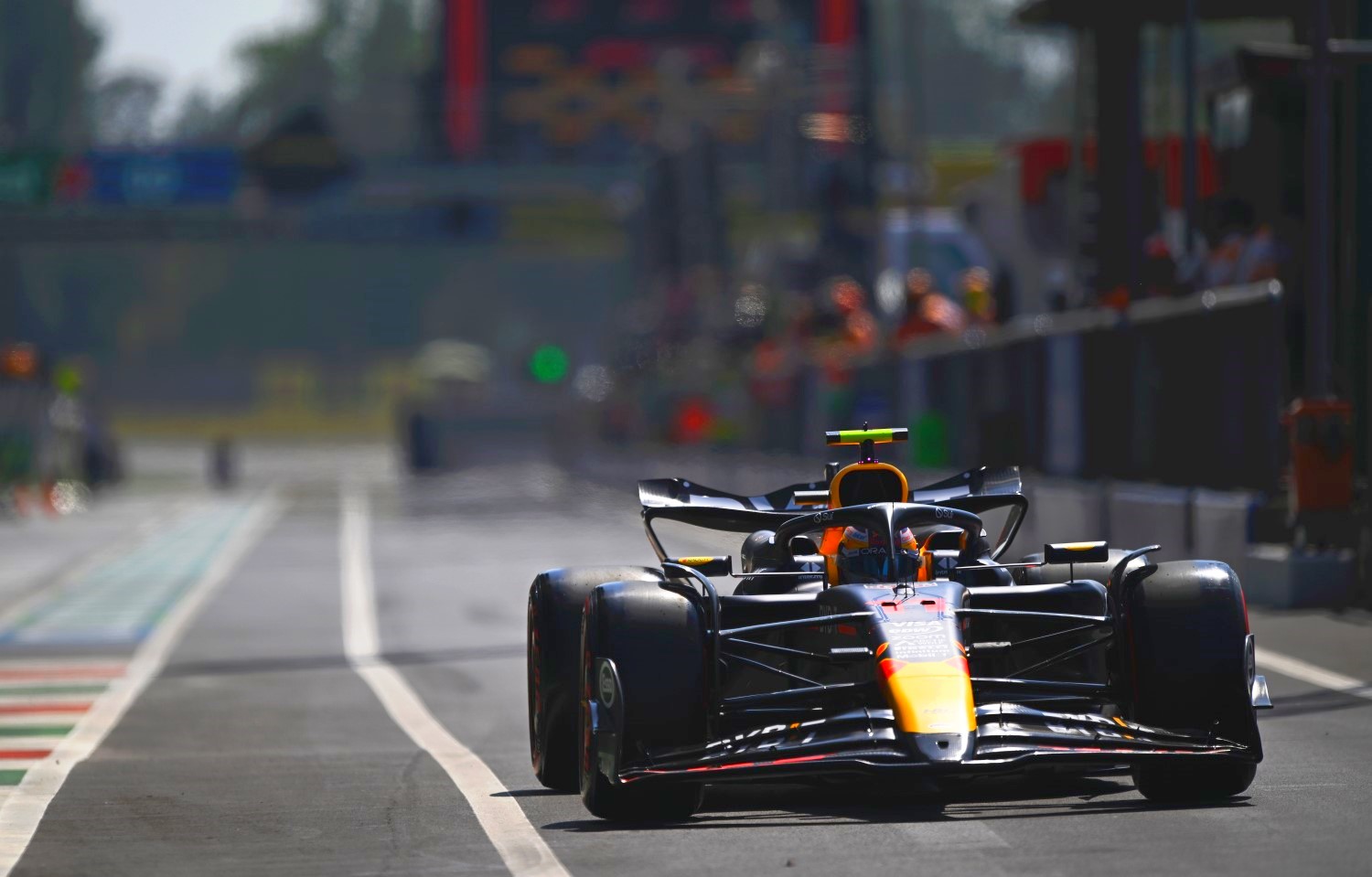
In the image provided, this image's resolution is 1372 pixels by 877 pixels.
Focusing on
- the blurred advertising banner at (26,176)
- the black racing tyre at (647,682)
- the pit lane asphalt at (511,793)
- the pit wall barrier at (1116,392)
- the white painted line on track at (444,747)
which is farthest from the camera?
the blurred advertising banner at (26,176)

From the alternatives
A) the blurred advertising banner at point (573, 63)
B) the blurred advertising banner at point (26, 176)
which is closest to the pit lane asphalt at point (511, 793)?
the blurred advertising banner at point (573, 63)

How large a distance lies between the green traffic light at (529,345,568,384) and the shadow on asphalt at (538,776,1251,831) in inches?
2386

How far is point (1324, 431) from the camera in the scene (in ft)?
55.6

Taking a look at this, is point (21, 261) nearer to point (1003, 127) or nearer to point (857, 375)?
point (1003, 127)

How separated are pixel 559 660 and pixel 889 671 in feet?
5.11

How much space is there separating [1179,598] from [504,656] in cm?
903

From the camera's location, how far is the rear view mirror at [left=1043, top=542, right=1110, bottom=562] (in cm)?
941

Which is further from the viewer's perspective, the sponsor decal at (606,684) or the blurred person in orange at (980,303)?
the blurred person in orange at (980,303)

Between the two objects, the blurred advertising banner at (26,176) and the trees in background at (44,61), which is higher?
the trees in background at (44,61)

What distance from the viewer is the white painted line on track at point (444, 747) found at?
26.9ft

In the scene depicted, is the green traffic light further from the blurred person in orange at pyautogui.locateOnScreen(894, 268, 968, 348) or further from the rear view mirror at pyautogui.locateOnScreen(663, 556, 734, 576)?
the rear view mirror at pyautogui.locateOnScreen(663, 556, 734, 576)

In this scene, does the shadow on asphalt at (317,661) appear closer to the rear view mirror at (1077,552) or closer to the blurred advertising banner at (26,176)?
the rear view mirror at (1077,552)

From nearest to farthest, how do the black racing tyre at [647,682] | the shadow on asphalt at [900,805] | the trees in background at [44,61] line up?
the black racing tyre at [647,682] → the shadow on asphalt at [900,805] → the trees in background at [44,61]

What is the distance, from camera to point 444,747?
1195 cm
